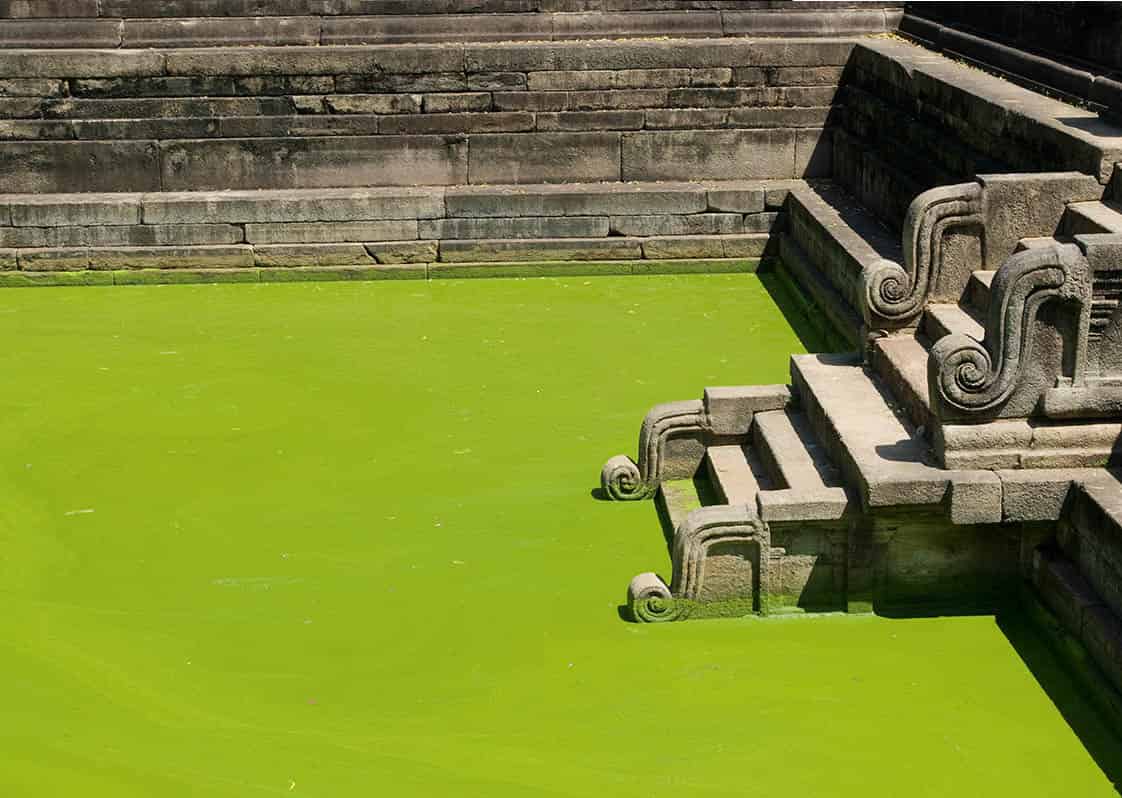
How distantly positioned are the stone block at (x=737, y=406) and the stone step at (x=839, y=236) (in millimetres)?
1994

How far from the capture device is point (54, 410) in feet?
31.7

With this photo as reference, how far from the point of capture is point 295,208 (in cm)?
1294

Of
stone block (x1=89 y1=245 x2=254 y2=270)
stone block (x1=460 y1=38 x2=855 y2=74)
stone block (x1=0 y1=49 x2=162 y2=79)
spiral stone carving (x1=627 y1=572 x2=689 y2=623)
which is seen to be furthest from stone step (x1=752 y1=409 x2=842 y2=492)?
stone block (x1=0 y1=49 x2=162 y2=79)

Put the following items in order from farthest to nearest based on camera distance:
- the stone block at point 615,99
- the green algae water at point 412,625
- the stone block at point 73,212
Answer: the stone block at point 615,99 → the stone block at point 73,212 → the green algae water at point 412,625

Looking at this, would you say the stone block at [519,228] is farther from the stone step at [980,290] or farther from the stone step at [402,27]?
the stone step at [980,290]

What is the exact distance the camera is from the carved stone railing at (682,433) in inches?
319

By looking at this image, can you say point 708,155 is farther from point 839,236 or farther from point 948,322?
point 948,322

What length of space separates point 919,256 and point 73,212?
7437mm

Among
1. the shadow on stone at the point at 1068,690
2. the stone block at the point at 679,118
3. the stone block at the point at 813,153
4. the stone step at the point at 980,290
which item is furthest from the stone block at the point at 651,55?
the shadow on stone at the point at 1068,690

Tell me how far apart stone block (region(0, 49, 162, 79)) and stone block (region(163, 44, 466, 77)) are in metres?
0.07

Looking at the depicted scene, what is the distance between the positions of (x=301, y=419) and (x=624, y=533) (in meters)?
2.54

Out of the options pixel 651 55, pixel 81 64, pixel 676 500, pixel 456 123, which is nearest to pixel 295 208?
pixel 456 123

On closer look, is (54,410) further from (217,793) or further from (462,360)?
(217,793)

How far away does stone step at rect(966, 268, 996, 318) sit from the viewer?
25.9 feet
